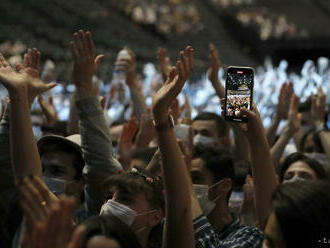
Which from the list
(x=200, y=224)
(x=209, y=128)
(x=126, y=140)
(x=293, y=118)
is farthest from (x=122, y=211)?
(x=209, y=128)

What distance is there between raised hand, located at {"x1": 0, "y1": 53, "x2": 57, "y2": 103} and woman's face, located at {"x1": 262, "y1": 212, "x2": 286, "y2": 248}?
3.62 ft

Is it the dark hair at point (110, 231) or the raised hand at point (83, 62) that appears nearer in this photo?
the dark hair at point (110, 231)

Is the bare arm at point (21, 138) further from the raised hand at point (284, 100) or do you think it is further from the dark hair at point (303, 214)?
the raised hand at point (284, 100)

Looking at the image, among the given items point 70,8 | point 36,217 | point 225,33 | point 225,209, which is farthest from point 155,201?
point 225,33

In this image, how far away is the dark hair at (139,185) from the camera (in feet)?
8.76

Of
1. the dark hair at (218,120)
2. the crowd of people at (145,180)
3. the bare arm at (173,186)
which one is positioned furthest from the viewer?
the dark hair at (218,120)

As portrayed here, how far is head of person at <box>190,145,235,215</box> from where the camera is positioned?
11.1 feet

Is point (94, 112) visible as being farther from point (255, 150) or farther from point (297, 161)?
point (297, 161)

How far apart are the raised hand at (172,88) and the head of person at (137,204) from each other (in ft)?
1.45

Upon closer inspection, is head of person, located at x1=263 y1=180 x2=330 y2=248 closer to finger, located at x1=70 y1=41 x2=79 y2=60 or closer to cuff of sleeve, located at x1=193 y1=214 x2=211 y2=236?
cuff of sleeve, located at x1=193 y1=214 x2=211 y2=236

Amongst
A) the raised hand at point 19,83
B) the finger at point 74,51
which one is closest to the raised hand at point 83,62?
the finger at point 74,51

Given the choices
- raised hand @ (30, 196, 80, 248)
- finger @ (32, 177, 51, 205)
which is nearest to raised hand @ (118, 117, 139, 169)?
finger @ (32, 177, 51, 205)

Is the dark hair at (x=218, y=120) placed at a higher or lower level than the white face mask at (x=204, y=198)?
higher

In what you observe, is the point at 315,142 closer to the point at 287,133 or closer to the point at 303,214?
the point at 287,133
